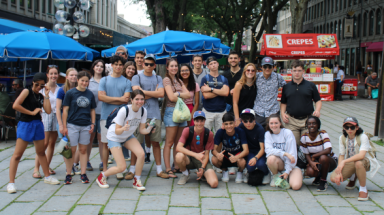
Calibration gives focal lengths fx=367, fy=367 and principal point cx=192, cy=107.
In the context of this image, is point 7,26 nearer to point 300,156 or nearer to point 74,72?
point 74,72

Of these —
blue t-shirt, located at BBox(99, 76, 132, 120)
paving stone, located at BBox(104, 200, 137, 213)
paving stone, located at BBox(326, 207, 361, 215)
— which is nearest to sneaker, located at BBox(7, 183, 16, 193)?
paving stone, located at BBox(104, 200, 137, 213)

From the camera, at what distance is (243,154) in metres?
5.47

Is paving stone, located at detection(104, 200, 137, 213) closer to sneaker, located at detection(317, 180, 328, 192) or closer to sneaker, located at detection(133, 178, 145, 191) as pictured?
sneaker, located at detection(133, 178, 145, 191)

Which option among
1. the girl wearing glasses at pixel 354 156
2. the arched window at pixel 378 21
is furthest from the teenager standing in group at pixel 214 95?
the arched window at pixel 378 21

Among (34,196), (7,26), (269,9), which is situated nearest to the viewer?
(34,196)

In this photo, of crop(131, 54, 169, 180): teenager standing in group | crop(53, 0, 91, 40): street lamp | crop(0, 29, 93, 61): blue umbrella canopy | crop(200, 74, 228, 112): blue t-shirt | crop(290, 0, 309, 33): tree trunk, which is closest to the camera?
crop(131, 54, 169, 180): teenager standing in group

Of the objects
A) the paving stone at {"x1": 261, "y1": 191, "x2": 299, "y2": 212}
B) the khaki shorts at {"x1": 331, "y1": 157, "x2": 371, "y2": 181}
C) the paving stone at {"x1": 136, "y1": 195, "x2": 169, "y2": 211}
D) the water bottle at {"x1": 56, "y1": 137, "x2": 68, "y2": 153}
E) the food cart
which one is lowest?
the paving stone at {"x1": 136, "y1": 195, "x2": 169, "y2": 211}

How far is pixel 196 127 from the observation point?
5.38 meters

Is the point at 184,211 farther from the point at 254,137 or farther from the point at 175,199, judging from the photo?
the point at 254,137

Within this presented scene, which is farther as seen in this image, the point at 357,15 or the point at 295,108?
the point at 357,15

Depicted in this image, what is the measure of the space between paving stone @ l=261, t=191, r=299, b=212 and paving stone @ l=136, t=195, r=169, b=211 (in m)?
1.30

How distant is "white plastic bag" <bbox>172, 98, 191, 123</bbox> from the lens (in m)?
5.63

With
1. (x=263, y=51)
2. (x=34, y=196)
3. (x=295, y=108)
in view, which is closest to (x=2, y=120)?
(x=34, y=196)

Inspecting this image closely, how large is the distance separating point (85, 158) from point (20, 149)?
0.92 metres
